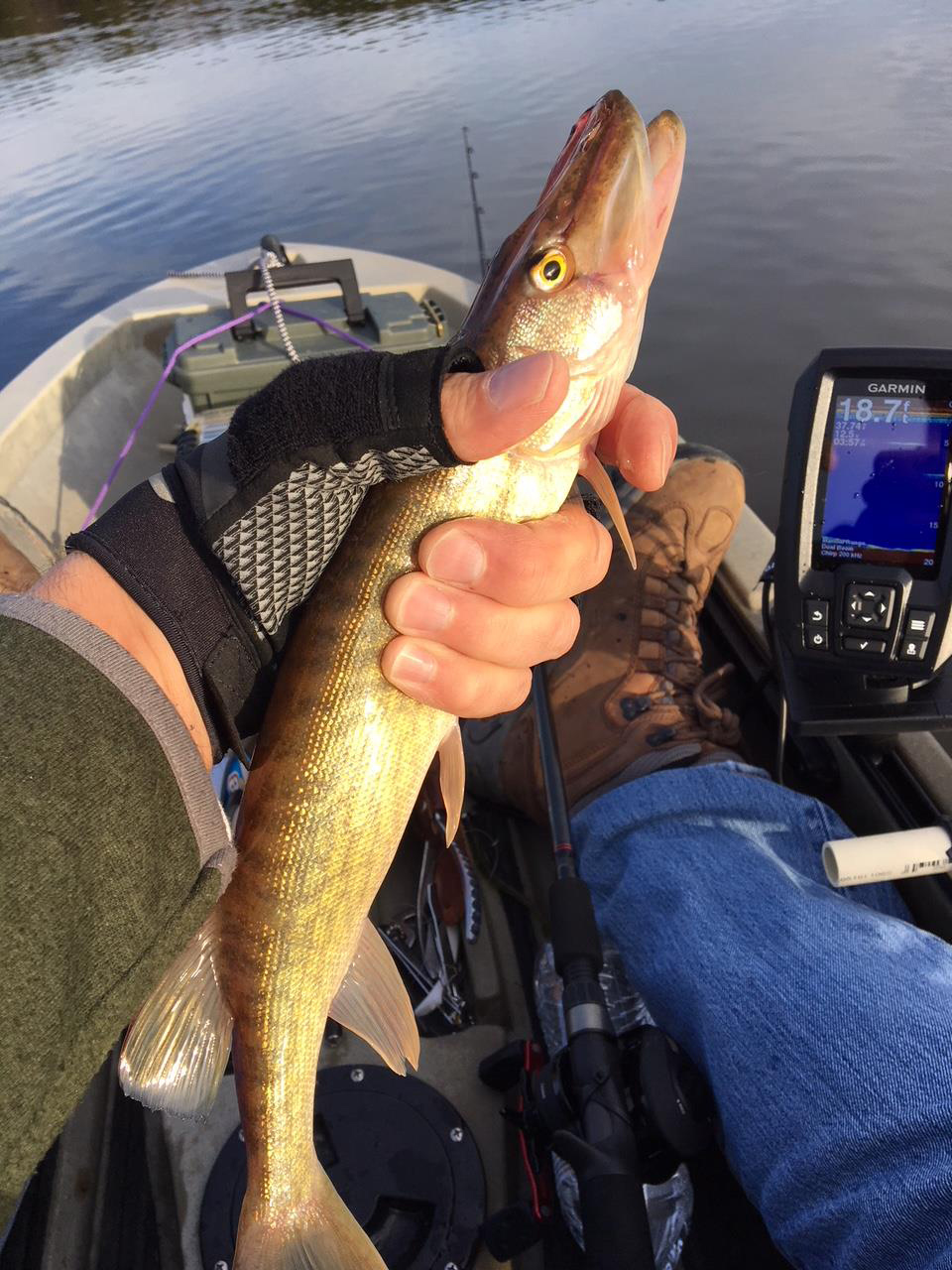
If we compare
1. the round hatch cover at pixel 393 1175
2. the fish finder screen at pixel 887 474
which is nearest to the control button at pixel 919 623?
the fish finder screen at pixel 887 474

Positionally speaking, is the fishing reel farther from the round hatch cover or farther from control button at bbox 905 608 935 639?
control button at bbox 905 608 935 639

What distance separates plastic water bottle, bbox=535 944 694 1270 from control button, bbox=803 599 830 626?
3.45 feet

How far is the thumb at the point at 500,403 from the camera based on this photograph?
55.0 inches

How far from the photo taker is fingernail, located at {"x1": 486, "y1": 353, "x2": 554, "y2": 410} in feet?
4.57

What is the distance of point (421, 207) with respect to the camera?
11703 millimetres

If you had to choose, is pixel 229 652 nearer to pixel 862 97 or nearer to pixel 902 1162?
pixel 902 1162

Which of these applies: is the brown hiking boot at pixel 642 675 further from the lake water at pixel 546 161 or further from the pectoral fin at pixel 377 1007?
the lake water at pixel 546 161

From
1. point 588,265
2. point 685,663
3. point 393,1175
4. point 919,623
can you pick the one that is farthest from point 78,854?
point 685,663

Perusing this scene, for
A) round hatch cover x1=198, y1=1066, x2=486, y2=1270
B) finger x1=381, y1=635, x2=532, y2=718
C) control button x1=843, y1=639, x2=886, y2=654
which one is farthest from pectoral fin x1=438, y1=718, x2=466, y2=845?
control button x1=843, y1=639, x2=886, y2=654

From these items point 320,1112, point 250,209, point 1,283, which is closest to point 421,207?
point 250,209

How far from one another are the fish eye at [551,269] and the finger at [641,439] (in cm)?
27

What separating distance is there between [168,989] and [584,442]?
1.36m

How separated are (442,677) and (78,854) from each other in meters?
0.72

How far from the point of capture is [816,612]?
2.17 m
